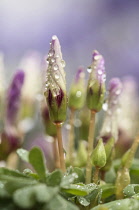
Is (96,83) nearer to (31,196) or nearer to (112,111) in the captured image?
(112,111)

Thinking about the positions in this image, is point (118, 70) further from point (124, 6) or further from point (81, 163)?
point (81, 163)

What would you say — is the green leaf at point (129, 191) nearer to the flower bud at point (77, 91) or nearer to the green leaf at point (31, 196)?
the green leaf at point (31, 196)

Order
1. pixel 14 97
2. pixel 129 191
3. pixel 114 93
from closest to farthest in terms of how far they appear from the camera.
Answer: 1. pixel 129 191
2. pixel 114 93
3. pixel 14 97

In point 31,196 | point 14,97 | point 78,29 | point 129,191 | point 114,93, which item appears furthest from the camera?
point 78,29

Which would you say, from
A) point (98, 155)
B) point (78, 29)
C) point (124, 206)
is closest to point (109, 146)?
point (98, 155)

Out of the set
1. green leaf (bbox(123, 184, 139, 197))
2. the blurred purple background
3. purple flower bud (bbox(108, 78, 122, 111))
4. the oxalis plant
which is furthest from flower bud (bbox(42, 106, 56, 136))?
the blurred purple background

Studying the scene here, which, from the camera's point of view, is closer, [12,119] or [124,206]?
[124,206]
